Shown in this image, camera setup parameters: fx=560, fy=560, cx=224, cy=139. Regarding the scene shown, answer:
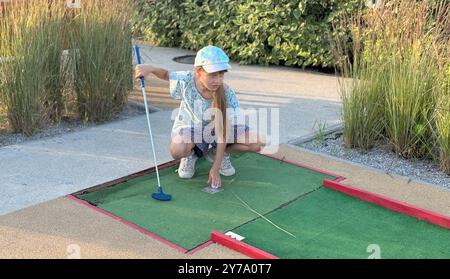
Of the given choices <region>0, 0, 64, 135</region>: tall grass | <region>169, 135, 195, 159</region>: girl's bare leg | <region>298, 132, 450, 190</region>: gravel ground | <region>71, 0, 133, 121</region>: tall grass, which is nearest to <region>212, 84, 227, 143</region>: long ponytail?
<region>169, 135, 195, 159</region>: girl's bare leg

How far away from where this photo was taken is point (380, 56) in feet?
15.8

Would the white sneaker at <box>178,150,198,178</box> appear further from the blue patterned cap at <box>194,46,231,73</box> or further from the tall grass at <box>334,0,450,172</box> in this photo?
the tall grass at <box>334,0,450,172</box>

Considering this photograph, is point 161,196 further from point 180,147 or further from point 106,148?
point 106,148

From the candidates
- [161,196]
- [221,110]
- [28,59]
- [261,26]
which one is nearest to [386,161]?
[221,110]

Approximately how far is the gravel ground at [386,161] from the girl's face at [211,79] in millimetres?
1434

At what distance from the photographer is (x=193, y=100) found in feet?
14.0

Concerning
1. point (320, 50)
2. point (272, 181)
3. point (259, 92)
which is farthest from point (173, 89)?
point (320, 50)

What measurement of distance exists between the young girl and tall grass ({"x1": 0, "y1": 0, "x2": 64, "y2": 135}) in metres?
1.33

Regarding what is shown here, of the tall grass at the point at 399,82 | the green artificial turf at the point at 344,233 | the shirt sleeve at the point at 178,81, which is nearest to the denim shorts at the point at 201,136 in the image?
the shirt sleeve at the point at 178,81

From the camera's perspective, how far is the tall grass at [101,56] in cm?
542

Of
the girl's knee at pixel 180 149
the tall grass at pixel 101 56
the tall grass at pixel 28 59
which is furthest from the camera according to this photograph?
the tall grass at pixel 101 56

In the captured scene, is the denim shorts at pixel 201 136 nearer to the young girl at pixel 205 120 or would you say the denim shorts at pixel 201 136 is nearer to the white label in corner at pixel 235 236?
the young girl at pixel 205 120

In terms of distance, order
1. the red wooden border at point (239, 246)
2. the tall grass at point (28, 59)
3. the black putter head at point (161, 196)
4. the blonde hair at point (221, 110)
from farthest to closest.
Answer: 1. the tall grass at point (28, 59)
2. the blonde hair at point (221, 110)
3. the black putter head at point (161, 196)
4. the red wooden border at point (239, 246)
